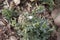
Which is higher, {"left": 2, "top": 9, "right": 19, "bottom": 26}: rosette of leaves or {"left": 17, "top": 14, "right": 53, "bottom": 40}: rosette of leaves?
{"left": 2, "top": 9, "right": 19, "bottom": 26}: rosette of leaves

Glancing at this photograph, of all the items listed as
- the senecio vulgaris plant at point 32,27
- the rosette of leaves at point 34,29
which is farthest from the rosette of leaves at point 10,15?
the rosette of leaves at point 34,29

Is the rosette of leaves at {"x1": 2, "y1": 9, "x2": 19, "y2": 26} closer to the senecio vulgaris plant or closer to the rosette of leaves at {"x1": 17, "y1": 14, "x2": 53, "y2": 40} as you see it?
the senecio vulgaris plant

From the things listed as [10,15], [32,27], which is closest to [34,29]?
[32,27]

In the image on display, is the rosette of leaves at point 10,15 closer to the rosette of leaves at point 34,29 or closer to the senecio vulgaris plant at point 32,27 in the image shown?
the senecio vulgaris plant at point 32,27

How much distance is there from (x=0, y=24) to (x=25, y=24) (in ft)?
1.19

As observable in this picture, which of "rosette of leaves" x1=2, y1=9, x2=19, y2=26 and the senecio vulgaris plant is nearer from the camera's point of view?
the senecio vulgaris plant

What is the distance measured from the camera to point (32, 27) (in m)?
1.82

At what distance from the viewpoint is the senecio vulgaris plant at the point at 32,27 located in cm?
183

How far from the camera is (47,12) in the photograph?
7.01 feet

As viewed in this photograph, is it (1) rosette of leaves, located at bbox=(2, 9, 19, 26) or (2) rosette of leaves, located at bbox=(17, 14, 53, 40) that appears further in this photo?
(1) rosette of leaves, located at bbox=(2, 9, 19, 26)

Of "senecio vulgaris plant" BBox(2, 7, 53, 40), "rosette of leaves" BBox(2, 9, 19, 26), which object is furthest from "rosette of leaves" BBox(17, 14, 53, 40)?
"rosette of leaves" BBox(2, 9, 19, 26)

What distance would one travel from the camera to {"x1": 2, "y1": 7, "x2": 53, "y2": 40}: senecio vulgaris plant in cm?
183

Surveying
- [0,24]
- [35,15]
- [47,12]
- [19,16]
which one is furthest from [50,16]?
[0,24]

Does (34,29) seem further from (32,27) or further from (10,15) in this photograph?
(10,15)
